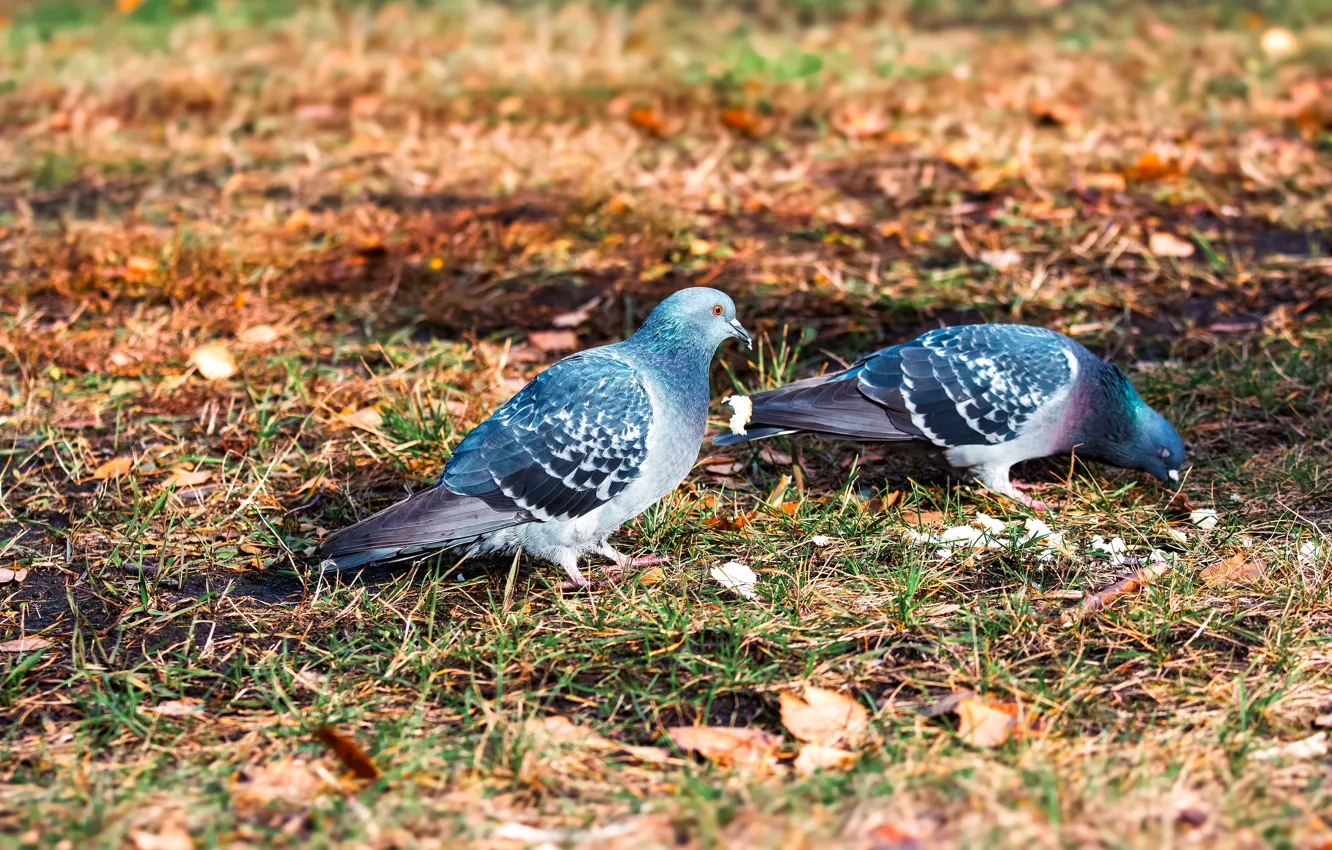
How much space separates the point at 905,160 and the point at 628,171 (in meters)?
1.42

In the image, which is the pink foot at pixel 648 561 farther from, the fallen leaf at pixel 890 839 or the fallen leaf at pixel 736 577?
the fallen leaf at pixel 890 839

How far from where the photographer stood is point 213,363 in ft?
15.4

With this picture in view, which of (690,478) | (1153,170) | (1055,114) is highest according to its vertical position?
(1055,114)

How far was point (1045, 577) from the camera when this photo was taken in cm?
346

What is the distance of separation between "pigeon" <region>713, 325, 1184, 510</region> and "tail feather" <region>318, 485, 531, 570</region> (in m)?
0.88

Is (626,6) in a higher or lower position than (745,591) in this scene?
higher

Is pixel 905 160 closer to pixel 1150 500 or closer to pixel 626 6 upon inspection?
pixel 1150 500

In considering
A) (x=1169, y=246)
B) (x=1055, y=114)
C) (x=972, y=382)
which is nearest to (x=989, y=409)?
(x=972, y=382)

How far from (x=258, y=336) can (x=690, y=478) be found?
1.90 meters

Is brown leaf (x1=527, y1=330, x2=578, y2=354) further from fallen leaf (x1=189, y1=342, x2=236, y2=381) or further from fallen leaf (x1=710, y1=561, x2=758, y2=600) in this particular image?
fallen leaf (x1=710, y1=561, x2=758, y2=600)

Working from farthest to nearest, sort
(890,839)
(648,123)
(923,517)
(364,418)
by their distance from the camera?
(648,123) < (364,418) < (923,517) < (890,839)

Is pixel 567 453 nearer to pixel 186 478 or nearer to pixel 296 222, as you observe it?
pixel 186 478

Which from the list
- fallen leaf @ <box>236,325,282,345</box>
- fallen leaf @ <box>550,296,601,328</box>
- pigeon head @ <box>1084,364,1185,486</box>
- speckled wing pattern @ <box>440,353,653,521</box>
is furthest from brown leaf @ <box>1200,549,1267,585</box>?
fallen leaf @ <box>236,325,282,345</box>

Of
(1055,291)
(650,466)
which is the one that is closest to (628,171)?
(1055,291)
